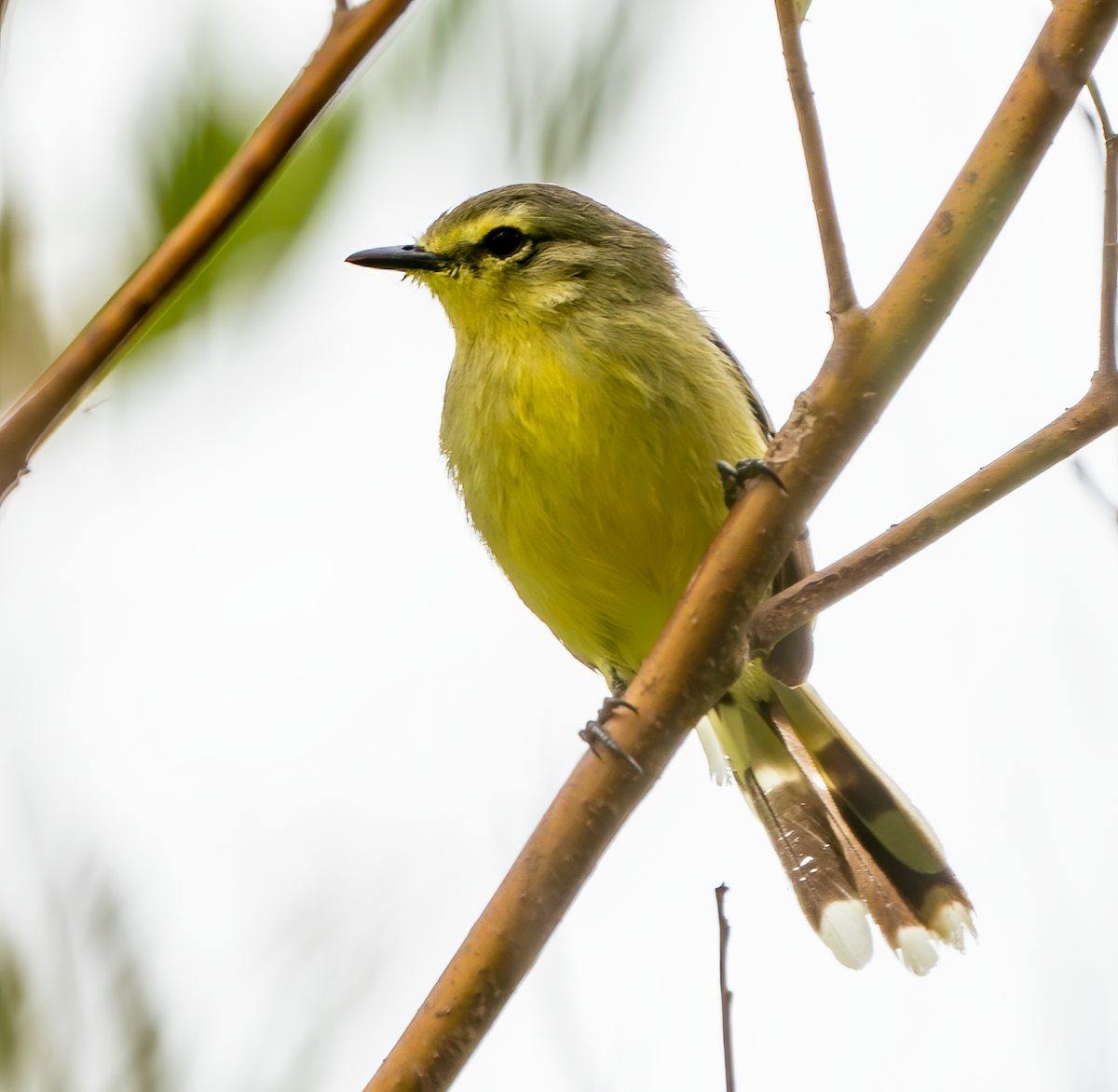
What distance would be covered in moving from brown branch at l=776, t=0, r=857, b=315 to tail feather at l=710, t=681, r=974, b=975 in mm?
1798

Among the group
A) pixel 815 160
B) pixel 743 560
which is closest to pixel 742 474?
pixel 743 560

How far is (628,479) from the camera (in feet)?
9.89

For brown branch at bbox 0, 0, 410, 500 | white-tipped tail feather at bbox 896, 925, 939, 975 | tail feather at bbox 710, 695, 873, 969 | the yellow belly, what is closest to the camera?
brown branch at bbox 0, 0, 410, 500

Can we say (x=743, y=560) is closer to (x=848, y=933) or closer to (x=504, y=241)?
(x=848, y=933)

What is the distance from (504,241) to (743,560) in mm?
1946

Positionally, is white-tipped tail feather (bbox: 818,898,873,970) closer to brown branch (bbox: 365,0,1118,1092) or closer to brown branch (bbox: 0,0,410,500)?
brown branch (bbox: 365,0,1118,1092)

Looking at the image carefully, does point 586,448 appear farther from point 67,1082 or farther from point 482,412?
point 67,1082

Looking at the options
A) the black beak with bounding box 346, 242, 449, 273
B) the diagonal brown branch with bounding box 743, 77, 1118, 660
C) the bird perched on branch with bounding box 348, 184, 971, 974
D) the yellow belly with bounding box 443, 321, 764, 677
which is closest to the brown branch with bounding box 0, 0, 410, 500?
the diagonal brown branch with bounding box 743, 77, 1118, 660

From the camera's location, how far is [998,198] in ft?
5.34

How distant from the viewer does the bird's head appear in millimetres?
3315

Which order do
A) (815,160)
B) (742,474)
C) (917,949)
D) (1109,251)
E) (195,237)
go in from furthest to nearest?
1. (917,949)
2. (742,474)
3. (1109,251)
4. (815,160)
5. (195,237)

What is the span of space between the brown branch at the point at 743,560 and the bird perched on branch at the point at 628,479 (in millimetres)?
913

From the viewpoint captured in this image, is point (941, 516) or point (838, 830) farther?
point (838, 830)

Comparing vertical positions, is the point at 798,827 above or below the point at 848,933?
above
